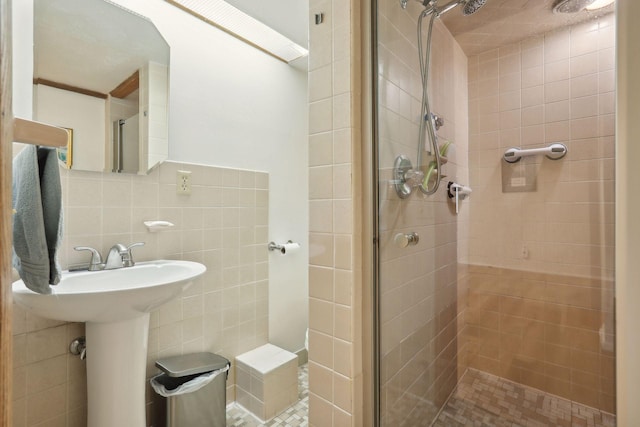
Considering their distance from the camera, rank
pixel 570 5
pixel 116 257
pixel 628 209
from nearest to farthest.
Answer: pixel 628 209 → pixel 570 5 → pixel 116 257

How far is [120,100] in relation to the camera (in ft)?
4.49

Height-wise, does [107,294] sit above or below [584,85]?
below

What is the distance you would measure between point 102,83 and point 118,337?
1.04 meters

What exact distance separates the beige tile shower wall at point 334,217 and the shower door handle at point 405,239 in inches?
7.8

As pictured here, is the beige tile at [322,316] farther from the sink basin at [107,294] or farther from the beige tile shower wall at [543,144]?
the beige tile shower wall at [543,144]

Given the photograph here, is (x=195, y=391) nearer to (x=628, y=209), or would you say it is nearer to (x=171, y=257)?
(x=171, y=257)

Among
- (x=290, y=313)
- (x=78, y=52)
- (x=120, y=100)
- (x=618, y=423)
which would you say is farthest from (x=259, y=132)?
(x=618, y=423)

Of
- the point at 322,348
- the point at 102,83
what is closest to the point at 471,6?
the point at 322,348

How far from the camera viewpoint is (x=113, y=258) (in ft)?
4.15

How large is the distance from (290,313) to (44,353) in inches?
51.7

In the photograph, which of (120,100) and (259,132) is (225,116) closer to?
(259,132)

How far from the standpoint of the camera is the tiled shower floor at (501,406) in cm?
109

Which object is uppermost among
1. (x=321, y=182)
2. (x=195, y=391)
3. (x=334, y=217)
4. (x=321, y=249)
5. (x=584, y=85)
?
(x=584, y=85)

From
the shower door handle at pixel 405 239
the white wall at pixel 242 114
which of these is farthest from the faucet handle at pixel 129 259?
the shower door handle at pixel 405 239
